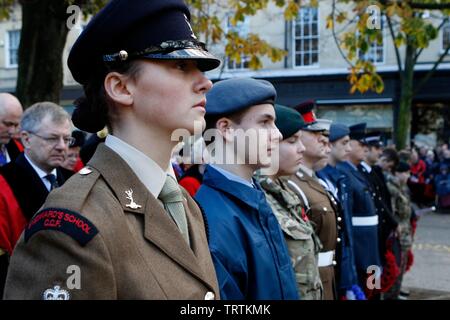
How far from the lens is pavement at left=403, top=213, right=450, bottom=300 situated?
715cm

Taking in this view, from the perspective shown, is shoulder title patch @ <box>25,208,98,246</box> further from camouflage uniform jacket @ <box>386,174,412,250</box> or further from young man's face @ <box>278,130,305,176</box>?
camouflage uniform jacket @ <box>386,174,412,250</box>

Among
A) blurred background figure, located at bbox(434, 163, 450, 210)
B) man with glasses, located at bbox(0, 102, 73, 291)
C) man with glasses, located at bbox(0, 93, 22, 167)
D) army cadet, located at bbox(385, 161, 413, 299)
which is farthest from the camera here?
blurred background figure, located at bbox(434, 163, 450, 210)

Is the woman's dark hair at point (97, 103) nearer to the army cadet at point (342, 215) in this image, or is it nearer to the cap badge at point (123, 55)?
the cap badge at point (123, 55)

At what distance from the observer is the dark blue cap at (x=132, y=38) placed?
1722 millimetres

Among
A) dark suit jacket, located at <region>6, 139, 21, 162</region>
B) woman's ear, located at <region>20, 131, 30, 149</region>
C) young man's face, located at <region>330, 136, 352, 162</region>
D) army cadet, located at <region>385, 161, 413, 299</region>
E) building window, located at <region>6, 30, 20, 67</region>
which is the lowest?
army cadet, located at <region>385, 161, 413, 299</region>

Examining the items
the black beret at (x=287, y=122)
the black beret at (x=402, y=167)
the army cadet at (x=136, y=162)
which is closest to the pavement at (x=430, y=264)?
the black beret at (x=402, y=167)

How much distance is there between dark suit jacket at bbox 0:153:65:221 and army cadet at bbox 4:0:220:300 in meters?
1.79

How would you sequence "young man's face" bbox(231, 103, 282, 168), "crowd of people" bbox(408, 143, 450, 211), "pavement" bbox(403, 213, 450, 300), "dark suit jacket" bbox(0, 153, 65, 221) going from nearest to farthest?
"young man's face" bbox(231, 103, 282, 168), "dark suit jacket" bbox(0, 153, 65, 221), "pavement" bbox(403, 213, 450, 300), "crowd of people" bbox(408, 143, 450, 211)

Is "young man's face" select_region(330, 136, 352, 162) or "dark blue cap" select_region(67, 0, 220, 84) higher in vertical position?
"dark blue cap" select_region(67, 0, 220, 84)

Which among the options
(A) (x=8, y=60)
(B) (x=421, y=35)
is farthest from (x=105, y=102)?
(A) (x=8, y=60)

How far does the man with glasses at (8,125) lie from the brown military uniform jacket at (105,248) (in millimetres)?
3415

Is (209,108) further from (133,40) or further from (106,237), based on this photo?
(106,237)

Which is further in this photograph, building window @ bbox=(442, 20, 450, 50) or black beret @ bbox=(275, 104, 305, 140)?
building window @ bbox=(442, 20, 450, 50)

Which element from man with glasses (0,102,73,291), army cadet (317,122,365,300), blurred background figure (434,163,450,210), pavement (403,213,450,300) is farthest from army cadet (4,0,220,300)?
blurred background figure (434,163,450,210)
